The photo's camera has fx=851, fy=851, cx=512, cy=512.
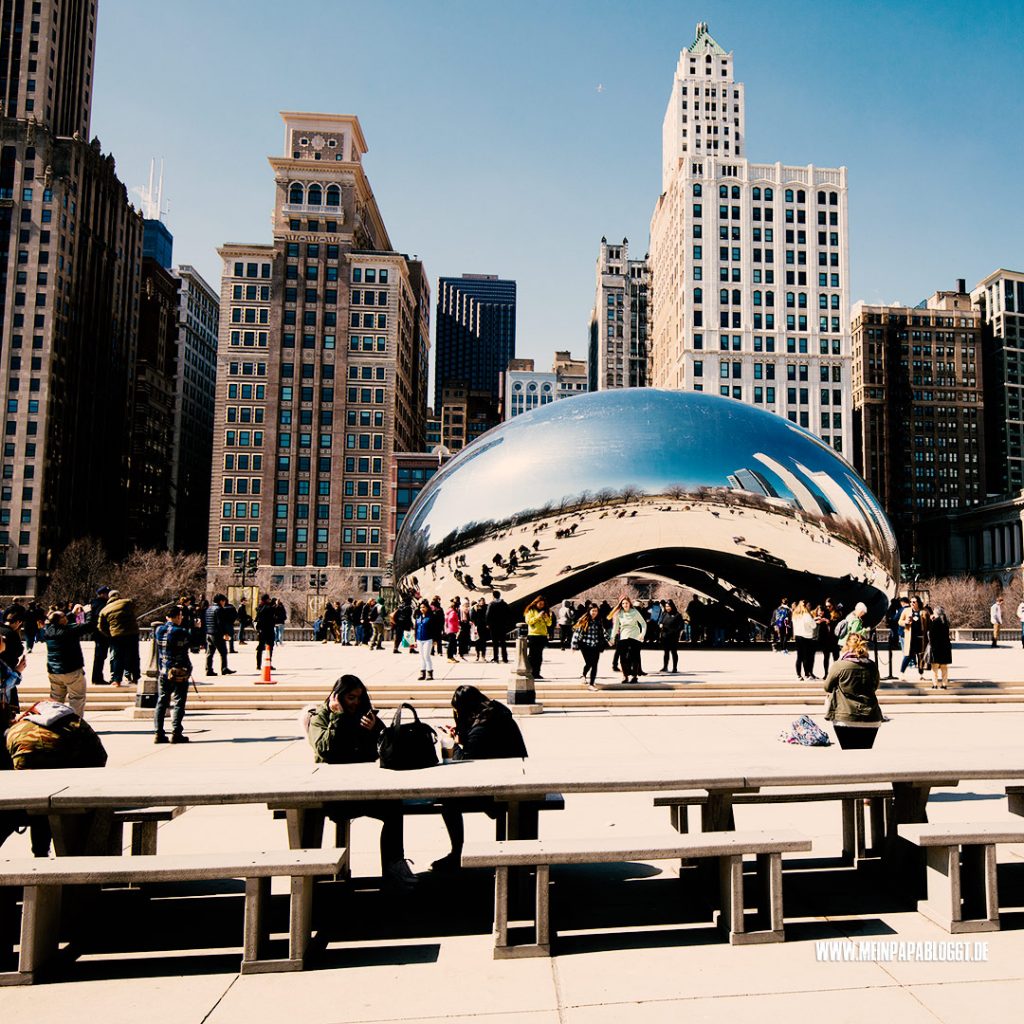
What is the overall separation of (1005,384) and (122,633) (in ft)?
526

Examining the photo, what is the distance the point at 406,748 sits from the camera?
5004mm

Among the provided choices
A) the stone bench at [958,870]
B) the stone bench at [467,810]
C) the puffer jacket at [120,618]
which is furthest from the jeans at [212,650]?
the stone bench at [958,870]

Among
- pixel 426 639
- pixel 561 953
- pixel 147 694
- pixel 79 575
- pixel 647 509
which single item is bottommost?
pixel 561 953

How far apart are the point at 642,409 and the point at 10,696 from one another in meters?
16.8

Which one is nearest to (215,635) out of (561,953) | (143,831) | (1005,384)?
(143,831)

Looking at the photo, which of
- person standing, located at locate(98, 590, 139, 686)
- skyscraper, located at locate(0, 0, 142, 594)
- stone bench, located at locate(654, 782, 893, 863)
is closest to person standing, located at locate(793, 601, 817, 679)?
stone bench, located at locate(654, 782, 893, 863)

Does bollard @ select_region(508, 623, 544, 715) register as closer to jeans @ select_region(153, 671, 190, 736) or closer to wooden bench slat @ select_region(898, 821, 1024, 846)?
jeans @ select_region(153, 671, 190, 736)

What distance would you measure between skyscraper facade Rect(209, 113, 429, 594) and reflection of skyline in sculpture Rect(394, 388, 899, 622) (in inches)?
2911

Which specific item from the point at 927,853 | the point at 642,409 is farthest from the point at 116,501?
the point at 927,853

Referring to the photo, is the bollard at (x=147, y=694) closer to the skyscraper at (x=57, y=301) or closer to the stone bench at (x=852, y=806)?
the stone bench at (x=852, y=806)

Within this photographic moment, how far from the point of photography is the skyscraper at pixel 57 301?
87688 mm

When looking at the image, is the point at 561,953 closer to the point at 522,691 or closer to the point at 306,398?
the point at 522,691

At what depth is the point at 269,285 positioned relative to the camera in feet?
317

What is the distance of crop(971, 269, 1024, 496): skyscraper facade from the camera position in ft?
469
